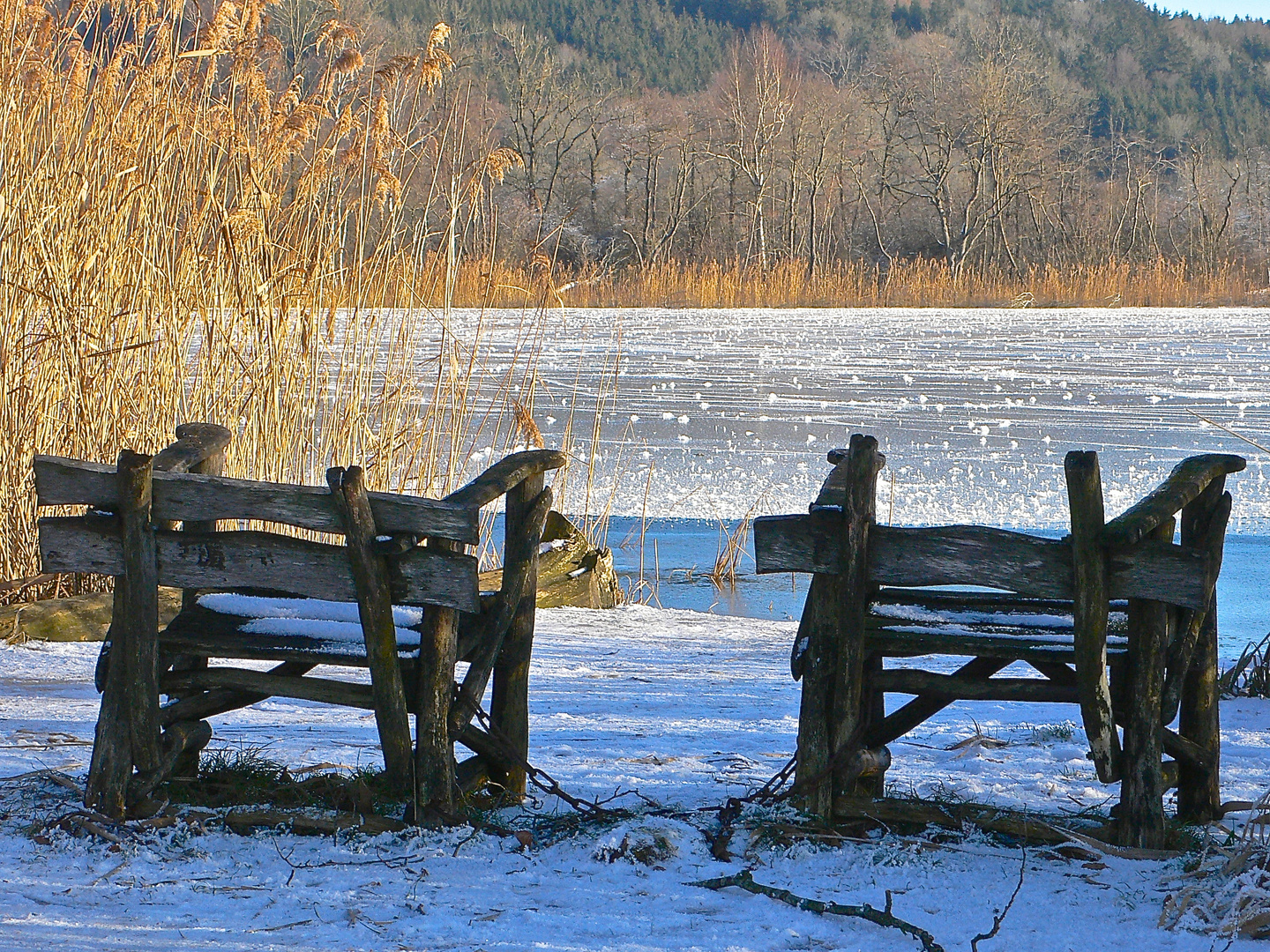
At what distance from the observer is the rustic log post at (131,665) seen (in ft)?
7.59

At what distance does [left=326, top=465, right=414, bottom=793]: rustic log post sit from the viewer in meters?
2.22

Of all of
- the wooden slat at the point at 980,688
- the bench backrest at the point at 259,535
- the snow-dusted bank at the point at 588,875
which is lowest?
the snow-dusted bank at the point at 588,875

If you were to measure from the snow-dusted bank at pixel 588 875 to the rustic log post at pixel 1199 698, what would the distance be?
214 mm

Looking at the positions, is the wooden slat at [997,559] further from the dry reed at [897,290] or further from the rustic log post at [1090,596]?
the dry reed at [897,290]

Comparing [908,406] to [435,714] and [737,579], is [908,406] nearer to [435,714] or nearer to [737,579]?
[737,579]

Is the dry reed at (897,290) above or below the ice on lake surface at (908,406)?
above

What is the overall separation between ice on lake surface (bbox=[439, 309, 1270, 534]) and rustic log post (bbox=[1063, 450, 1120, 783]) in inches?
126

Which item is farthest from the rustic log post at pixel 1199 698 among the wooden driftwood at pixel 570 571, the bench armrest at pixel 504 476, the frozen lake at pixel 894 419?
the wooden driftwood at pixel 570 571

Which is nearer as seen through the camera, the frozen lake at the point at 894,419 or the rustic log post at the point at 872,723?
the rustic log post at the point at 872,723

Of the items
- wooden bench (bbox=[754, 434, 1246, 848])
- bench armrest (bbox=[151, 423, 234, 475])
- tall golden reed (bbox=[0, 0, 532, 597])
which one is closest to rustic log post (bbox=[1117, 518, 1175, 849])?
wooden bench (bbox=[754, 434, 1246, 848])

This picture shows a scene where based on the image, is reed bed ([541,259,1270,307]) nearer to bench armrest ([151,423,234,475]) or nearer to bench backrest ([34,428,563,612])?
bench armrest ([151,423,234,475])

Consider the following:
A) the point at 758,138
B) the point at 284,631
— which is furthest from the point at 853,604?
the point at 758,138

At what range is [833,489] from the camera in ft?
8.20

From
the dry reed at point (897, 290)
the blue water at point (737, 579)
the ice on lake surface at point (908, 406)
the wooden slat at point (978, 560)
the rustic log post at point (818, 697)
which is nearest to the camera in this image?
the wooden slat at point (978, 560)
